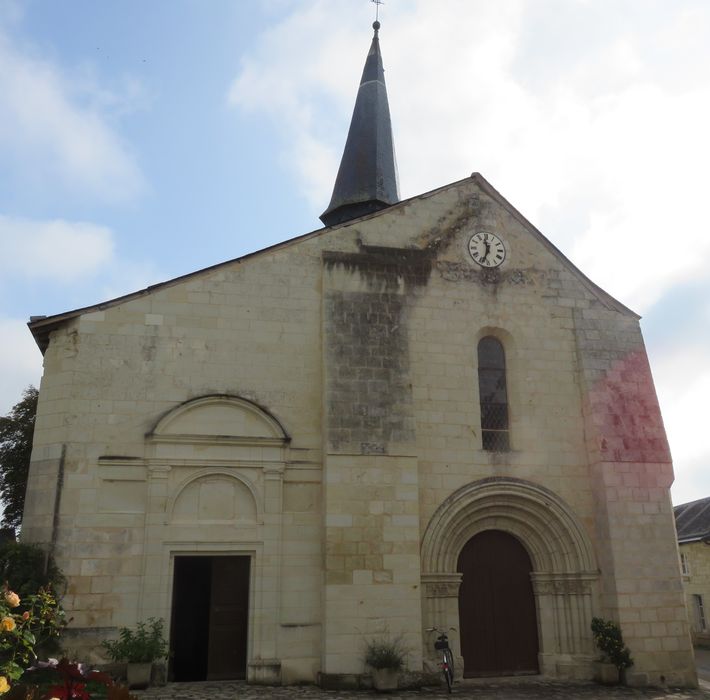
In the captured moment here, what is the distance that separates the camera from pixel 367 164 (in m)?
19.5

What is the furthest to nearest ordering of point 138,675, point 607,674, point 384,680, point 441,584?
point 441,584 → point 607,674 → point 384,680 → point 138,675

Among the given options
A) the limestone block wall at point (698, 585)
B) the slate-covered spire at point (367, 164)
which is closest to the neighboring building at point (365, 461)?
the slate-covered spire at point (367, 164)

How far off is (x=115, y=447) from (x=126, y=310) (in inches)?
84.2

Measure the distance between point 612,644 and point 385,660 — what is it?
358 centimetres

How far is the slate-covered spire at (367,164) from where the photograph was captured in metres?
19.1

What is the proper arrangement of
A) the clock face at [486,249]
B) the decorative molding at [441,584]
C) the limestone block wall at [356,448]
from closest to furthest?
the limestone block wall at [356,448] < the decorative molding at [441,584] < the clock face at [486,249]

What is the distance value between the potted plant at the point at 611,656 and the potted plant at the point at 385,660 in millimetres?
3107

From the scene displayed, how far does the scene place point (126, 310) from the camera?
35.7ft

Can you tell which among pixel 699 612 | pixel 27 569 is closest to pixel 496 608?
pixel 27 569

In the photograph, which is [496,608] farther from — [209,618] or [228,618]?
[209,618]

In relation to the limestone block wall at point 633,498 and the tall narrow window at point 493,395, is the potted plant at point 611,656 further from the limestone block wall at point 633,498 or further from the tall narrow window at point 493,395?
the tall narrow window at point 493,395

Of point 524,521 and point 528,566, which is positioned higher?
point 524,521

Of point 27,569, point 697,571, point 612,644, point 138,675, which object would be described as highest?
point 697,571

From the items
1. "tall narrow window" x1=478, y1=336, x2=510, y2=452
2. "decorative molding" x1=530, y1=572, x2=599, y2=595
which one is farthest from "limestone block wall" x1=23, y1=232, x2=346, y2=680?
"decorative molding" x1=530, y1=572, x2=599, y2=595
